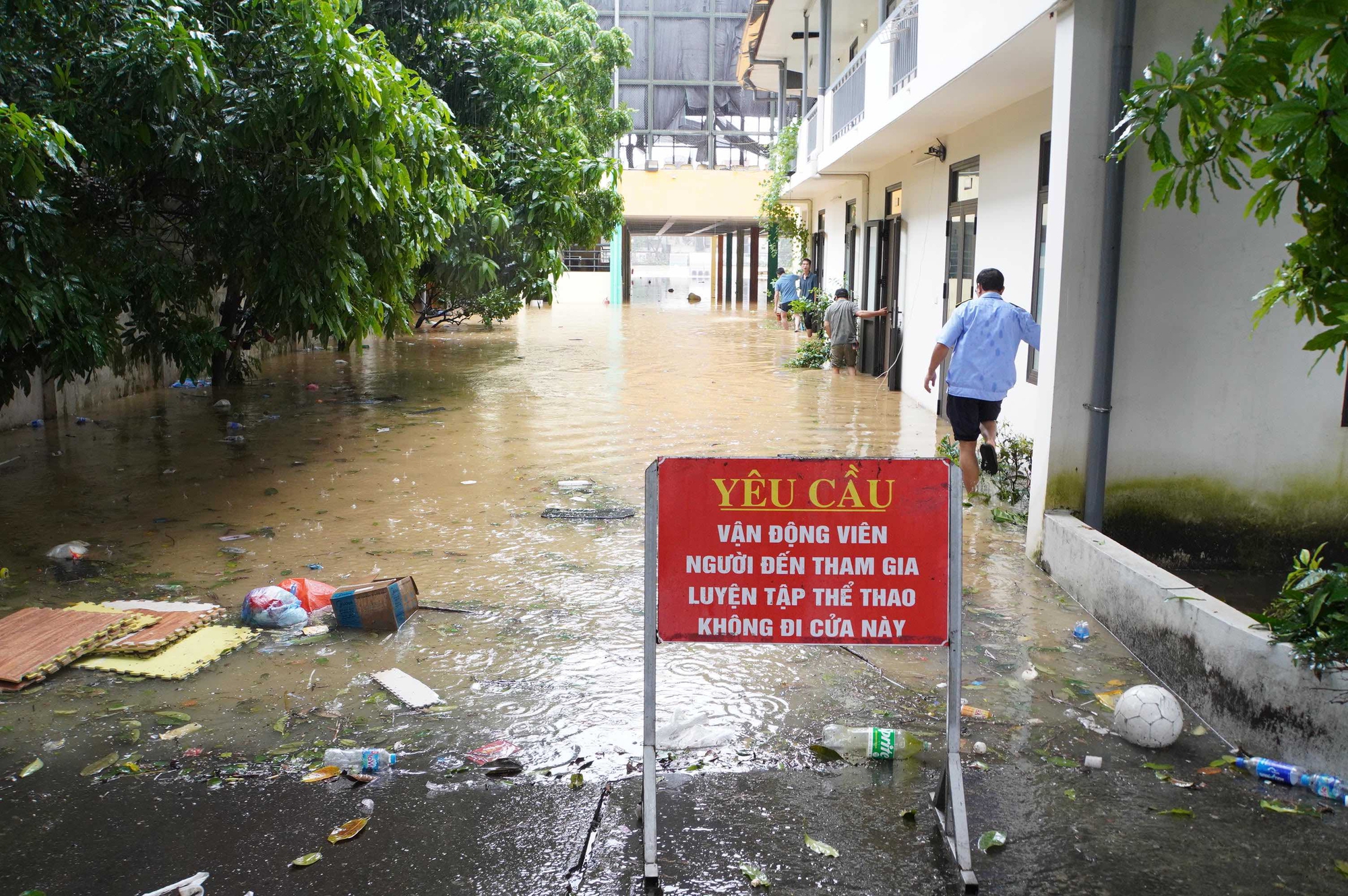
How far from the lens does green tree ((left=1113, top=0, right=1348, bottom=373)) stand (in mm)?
3023

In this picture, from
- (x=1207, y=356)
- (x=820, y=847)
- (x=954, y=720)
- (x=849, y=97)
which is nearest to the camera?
(x=820, y=847)

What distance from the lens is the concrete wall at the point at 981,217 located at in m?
9.41

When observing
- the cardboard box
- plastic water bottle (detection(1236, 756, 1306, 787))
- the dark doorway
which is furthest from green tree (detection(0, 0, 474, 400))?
the dark doorway

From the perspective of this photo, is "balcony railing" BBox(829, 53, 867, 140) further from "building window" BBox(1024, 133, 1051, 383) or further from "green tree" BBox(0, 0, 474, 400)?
"green tree" BBox(0, 0, 474, 400)

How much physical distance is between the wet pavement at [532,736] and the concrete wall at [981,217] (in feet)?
8.12

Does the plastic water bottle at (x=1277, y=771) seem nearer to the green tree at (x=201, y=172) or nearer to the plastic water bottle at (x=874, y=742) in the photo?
the plastic water bottle at (x=874, y=742)

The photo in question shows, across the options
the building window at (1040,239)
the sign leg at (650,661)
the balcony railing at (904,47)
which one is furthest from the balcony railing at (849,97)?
the sign leg at (650,661)

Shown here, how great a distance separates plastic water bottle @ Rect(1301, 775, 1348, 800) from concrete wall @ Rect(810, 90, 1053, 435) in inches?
178

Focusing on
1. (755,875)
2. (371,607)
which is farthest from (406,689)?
(755,875)

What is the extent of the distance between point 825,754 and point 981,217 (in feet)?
27.0

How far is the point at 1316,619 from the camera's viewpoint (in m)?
3.92

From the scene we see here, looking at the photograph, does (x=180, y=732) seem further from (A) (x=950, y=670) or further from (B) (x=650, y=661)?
(A) (x=950, y=670)

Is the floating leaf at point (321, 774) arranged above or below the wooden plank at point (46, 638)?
below

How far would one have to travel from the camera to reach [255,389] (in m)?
14.7
